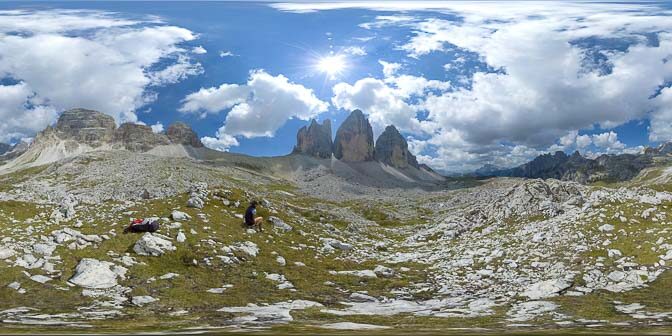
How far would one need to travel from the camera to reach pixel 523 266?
35969 mm

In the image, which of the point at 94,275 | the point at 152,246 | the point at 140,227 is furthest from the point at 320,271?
the point at 94,275

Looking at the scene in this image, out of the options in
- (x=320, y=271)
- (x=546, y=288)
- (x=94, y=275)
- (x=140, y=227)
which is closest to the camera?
(x=94, y=275)

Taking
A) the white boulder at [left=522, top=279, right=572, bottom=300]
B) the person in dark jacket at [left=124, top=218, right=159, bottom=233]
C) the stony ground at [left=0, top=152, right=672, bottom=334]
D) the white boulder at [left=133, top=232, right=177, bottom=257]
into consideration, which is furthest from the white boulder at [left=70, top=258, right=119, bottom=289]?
the white boulder at [left=522, top=279, right=572, bottom=300]

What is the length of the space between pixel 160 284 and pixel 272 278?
7.54 metres

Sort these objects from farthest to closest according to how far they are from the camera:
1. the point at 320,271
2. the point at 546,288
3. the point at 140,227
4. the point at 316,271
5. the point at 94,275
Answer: the point at 320,271 → the point at 316,271 → the point at 140,227 → the point at 546,288 → the point at 94,275

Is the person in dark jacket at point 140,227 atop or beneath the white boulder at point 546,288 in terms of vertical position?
atop

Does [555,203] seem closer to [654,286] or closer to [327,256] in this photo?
[654,286]

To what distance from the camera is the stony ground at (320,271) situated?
2297cm

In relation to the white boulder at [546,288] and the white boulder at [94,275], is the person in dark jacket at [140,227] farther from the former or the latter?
the white boulder at [546,288]

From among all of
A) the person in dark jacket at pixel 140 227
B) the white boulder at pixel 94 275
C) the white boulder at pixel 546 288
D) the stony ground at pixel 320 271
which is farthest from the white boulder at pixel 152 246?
the white boulder at pixel 546 288

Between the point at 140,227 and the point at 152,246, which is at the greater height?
the point at 140,227

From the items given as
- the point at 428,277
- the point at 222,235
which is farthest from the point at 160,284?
the point at 428,277

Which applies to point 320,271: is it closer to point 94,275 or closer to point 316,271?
point 316,271

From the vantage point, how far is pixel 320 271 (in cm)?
3603
